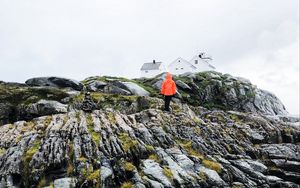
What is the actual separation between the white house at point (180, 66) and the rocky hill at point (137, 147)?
6139cm

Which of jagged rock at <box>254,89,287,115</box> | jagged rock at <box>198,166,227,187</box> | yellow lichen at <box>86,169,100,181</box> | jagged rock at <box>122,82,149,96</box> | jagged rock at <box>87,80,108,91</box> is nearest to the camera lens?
yellow lichen at <box>86,169,100,181</box>

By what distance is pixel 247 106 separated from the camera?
68938mm

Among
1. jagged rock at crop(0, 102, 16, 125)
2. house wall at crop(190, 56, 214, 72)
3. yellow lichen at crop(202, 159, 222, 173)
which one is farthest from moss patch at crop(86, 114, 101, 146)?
house wall at crop(190, 56, 214, 72)

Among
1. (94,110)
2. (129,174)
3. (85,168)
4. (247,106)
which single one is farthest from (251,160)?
(247,106)

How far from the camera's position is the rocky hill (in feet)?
86.2

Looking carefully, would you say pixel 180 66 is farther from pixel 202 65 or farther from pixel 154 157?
pixel 154 157

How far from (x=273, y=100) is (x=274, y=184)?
2052 inches

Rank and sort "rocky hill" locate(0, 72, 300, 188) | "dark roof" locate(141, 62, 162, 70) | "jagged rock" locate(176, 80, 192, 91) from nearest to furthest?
1. "rocky hill" locate(0, 72, 300, 188)
2. "jagged rock" locate(176, 80, 192, 91)
3. "dark roof" locate(141, 62, 162, 70)

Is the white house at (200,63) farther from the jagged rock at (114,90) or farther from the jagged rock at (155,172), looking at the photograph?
the jagged rock at (155,172)

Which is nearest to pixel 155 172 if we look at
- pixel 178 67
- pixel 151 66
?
pixel 151 66

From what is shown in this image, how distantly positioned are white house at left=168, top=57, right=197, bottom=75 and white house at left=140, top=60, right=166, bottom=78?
278 cm

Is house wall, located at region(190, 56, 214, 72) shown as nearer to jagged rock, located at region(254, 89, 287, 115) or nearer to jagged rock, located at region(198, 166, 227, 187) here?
jagged rock, located at region(254, 89, 287, 115)

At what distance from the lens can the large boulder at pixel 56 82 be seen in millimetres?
Answer: 61156

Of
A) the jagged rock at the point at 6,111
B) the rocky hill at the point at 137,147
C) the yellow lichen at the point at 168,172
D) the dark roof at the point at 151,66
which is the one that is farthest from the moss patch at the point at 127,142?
the dark roof at the point at 151,66
